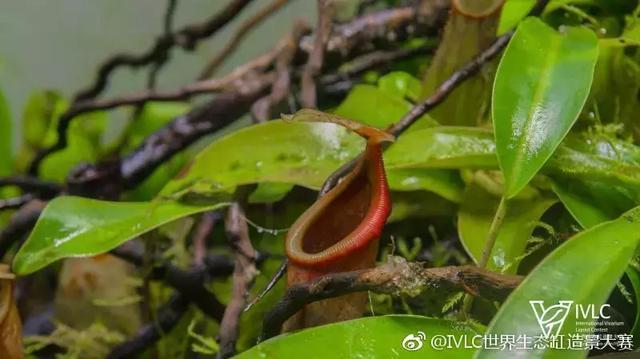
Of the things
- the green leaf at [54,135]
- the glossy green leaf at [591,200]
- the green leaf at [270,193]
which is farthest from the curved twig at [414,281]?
the green leaf at [54,135]

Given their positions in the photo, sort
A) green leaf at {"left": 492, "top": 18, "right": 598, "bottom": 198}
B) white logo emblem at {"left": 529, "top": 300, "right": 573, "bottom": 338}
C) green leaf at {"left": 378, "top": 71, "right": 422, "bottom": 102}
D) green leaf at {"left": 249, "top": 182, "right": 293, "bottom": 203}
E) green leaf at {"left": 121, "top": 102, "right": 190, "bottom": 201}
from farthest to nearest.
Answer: green leaf at {"left": 121, "top": 102, "right": 190, "bottom": 201}
green leaf at {"left": 378, "top": 71, "right": 422, "bottom": 102}
green leaf at {"left": 249, "top": 182, "right": 293, "bottom": 203}
green leaf at {"left": 492, "top": 18, "right": 598, "bottom": 198}
white logo emblem at {"left": 529, "top": 300, "right": 573, "bottom": 338}

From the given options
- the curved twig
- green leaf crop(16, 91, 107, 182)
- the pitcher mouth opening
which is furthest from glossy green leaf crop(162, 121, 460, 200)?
green leaf crop(16, 91, 107, 182)

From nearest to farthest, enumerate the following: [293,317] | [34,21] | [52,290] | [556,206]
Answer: [293,317]
[556,206]
[52,290]
[34,21]

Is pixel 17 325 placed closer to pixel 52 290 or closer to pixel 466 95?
pixel 52 290

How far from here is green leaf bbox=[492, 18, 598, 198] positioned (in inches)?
21.2

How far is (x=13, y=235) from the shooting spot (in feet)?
2.76

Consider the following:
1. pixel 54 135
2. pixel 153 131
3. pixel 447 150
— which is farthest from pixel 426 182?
pixel 54 135

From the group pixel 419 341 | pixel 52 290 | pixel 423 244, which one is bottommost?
pixel 52 290

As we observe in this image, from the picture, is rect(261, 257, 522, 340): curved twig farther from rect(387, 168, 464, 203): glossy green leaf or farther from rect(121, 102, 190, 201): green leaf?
rect(121, 102, 190, 201): green leaf

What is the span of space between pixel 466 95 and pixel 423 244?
0.58 feet

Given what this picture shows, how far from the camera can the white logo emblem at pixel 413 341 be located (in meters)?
0.51

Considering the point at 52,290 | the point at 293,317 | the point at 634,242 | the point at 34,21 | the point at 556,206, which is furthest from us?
the point at 34,21

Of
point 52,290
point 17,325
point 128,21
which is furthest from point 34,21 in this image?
point 17,325

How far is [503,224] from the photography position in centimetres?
67
